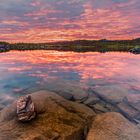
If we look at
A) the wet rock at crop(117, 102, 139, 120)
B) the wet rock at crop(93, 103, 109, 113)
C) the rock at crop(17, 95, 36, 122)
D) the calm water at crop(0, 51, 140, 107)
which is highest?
the rock at crop(17, 95, 36, 122)

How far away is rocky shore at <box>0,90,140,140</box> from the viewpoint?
9.70 meters

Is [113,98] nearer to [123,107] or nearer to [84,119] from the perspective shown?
[123,107]

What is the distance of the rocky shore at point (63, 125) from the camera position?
9.70m

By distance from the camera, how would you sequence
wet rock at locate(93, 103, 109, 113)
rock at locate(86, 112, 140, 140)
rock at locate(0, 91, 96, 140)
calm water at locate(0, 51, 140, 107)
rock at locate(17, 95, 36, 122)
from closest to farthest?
rock at locate(86, 112, 140, 140) < rock at locate(0, 91, 96, 140) < rock at locate(17, 95, 36, 122) < wet rock at locate(93, 103, 109, 113) < calm water at locate(0, 51, 140, 107)

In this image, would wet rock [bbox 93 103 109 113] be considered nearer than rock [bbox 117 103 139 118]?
Yes

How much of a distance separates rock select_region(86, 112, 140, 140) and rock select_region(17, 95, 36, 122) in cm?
249

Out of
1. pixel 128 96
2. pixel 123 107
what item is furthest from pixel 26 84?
pixel 123 107

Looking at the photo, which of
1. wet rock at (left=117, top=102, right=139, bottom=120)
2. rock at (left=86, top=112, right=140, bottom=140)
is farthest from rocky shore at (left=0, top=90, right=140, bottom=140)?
wet rock at (left=117, top=102, right=139, bottom=120)

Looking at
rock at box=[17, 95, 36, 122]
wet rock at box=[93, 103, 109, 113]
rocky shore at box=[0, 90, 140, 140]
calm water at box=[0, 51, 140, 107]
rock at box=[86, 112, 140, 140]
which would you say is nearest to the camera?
rock at box=[86, 112, 140, 140]

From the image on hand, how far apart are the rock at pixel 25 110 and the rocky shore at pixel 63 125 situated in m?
0.21

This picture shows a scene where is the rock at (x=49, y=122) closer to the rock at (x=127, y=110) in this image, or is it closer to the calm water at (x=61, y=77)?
the rock at (x=127, y=110)

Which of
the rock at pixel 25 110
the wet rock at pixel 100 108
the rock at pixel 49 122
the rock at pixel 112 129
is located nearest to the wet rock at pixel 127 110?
the wet rock at pixel 100 108

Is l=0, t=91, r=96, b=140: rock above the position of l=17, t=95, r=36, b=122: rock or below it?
below

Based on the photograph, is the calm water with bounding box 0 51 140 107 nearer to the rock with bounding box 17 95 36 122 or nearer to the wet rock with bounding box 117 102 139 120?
the wet rock with bounding box 117 102 139 120
